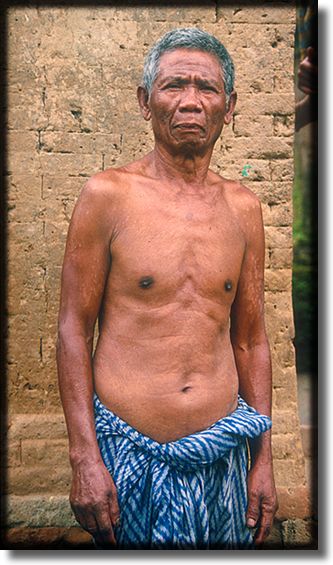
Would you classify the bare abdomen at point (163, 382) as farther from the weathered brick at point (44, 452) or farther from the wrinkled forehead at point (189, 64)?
the wrinkled forehead at point (189, 64)

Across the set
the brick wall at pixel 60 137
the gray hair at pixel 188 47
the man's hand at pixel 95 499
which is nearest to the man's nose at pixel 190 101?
the gray hair at pixel 188 47

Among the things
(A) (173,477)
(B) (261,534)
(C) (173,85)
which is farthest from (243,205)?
(B) (261,534)

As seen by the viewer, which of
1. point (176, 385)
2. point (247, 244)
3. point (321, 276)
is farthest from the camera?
point (321, 276)

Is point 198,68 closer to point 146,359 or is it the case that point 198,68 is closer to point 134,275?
point 134,275

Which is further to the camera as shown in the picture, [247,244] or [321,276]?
[321,276]

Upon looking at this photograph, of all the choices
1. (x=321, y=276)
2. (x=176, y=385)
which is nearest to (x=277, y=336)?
(x=321, y=276)

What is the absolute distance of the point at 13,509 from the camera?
3631 millimetres

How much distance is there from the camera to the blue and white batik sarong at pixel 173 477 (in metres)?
3.01

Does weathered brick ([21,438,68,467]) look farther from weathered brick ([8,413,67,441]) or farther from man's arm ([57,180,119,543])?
man's arm ([57,180,119,543])

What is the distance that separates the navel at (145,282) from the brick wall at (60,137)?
31.5 inches

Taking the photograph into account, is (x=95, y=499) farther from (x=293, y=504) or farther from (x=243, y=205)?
(x=243, y=205)

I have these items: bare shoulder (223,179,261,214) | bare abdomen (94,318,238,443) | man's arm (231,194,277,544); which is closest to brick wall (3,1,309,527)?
bare shoulder (223,179,261,214)

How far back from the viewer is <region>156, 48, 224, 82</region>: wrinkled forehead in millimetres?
3152

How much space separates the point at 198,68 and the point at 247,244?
0.74 m
